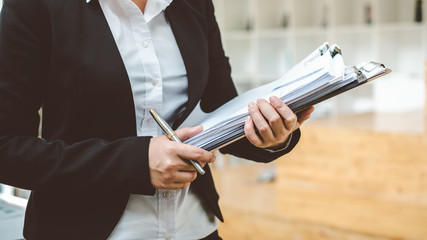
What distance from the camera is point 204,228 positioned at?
95 centimetres

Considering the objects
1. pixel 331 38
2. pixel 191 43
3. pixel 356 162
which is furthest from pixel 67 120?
pixel 331 38

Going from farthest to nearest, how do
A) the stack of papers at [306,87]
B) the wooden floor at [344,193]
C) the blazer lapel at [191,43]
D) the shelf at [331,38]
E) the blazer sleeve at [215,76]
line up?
1. the shelf at [331,38]
2. the wooden floor at [344,193]
3. the blazer sleeve at [215,76]
4. the blazer lapel at [191,43]
5. the stack of papers at [306,87]

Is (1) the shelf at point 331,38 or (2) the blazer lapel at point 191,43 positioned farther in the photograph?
(1) the shelf at point 331,38

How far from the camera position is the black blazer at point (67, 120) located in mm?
754

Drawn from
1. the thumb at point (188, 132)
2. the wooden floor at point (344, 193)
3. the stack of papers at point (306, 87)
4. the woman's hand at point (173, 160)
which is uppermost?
the stack of papers at point (306, 87)

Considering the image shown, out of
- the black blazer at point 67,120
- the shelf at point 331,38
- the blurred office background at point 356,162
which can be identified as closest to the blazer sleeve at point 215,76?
the black blazer at point 67,120

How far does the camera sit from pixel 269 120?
75cm

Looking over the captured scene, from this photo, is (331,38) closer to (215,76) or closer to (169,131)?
(215,76)

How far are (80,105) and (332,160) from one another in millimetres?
2655

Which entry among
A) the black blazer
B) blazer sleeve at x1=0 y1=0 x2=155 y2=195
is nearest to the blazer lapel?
the black blazer

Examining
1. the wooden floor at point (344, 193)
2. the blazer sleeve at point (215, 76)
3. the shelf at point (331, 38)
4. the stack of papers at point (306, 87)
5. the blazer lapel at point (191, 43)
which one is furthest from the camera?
the shelf at point (331, 38)

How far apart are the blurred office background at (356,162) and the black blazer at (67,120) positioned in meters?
2.43

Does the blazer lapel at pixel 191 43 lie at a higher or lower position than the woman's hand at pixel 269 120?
higher

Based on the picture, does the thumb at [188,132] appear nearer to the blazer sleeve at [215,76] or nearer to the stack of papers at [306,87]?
the stack of papers at [306,87]
